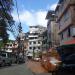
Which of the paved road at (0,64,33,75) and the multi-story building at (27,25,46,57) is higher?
the multi-story building at (27,25,46,57)

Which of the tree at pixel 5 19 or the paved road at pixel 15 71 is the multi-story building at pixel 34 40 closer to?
the tree at pixel 5 19

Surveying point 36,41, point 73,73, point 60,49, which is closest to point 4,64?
point 60,49

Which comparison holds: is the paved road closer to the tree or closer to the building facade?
the tree

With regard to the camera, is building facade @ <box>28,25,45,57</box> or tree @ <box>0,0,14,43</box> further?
building facade @ <box>28,25,45,57</box>

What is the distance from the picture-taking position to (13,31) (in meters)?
47.4

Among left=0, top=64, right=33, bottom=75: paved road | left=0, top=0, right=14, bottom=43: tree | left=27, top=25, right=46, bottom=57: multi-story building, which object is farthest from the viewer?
left=27, top=25, right=46, bottom=57: multi-story building

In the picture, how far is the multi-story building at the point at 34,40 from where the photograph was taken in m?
139

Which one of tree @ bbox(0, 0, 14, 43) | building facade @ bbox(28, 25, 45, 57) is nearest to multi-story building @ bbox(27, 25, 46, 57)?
building facade @ bbox(28, 25, 45, 57)

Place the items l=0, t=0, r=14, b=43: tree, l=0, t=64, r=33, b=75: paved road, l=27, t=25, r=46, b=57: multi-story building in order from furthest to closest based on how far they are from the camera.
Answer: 1. l=27, t=25, r=46, b=57: multi-story building
2. l=0, t=0, r=14, b=43: tree
3. l=0, t=64, r=33, b=75: paved road

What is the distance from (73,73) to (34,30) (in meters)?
135

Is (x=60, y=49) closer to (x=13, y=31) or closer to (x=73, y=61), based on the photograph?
(x=13, y=31)

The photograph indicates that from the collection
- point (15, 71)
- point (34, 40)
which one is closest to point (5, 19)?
point (15, 71)

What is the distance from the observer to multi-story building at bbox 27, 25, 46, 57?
139 m

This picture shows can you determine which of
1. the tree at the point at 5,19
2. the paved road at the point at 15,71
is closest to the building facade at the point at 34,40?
the tree at the point at 5,19
